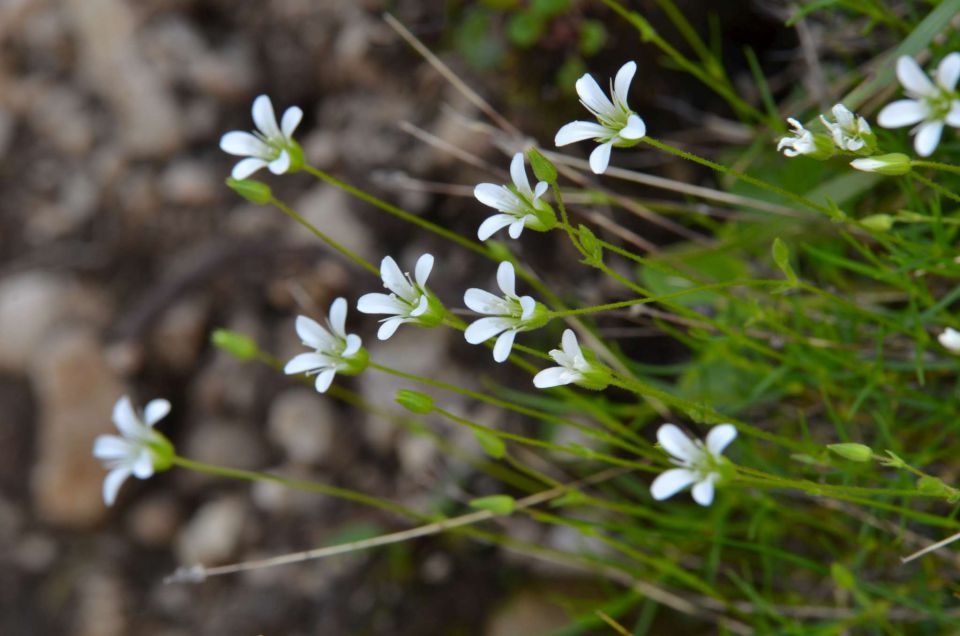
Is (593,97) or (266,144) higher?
(593,97)

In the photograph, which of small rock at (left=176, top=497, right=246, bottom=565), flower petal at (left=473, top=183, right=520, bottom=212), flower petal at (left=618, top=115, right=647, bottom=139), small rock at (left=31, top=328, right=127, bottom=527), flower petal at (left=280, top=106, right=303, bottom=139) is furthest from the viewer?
small rock at (left=31, top=328, right=127, bottom=527)

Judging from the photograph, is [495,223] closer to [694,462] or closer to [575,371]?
[575,371]

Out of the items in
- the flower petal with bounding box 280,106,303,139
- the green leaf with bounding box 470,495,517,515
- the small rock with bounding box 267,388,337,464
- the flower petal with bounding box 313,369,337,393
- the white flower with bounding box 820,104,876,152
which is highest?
the white flower with bounding box 820,104,876,152

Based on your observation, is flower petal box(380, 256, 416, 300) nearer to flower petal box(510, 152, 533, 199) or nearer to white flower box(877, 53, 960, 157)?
flower petal box(510, 152, 533, 199)

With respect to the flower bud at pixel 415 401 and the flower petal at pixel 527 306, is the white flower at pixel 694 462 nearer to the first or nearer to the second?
the flower petal at pixel 527 306

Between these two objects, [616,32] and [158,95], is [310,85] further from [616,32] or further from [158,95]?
[616,32]

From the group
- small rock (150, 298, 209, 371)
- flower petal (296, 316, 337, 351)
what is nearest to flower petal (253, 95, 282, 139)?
flower petal (296, 316, 337, 351)

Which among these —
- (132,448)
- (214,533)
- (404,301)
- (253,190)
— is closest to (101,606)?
(214,533)
